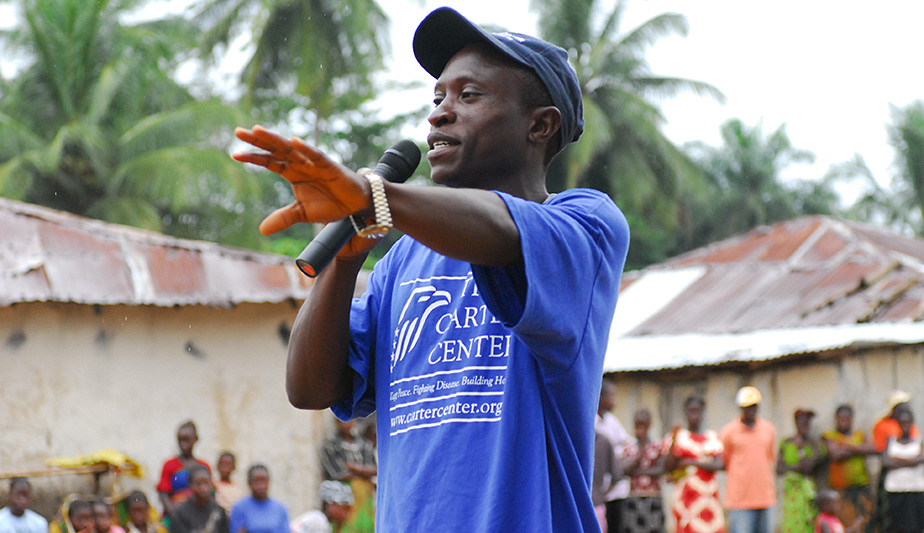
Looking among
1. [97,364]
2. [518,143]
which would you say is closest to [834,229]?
[97,364]

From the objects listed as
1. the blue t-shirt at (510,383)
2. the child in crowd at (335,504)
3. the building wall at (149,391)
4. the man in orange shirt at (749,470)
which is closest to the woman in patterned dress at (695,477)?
the man in orange shirt at (749,470)

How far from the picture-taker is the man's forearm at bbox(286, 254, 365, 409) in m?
2.05

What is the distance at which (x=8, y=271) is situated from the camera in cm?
921

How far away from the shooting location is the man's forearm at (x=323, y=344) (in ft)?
6.72

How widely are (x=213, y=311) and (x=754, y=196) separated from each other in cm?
2099

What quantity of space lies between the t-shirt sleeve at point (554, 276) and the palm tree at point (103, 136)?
658 inches

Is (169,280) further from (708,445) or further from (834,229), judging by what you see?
(834,229)

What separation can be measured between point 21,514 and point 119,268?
2.57 meters

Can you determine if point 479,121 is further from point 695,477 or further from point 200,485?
point 695,477

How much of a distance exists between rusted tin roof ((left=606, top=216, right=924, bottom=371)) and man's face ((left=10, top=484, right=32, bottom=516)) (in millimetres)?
7299

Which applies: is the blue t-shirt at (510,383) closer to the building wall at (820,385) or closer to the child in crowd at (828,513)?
the child in crowd at (828,513)

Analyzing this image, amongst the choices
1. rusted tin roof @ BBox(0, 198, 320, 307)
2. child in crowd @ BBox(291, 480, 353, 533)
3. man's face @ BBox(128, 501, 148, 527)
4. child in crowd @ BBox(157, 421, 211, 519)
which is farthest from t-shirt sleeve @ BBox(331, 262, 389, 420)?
rusted tin roof @ BBox(0, 198, 320, 307)

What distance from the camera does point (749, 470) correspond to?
9.86m

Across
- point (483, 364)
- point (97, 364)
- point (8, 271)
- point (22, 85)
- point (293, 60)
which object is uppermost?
point (293, 60)
